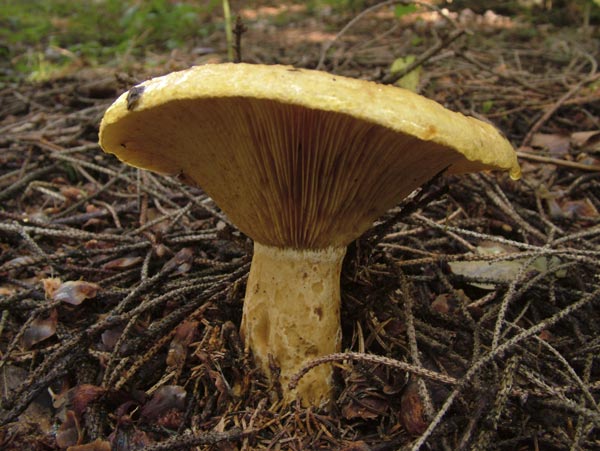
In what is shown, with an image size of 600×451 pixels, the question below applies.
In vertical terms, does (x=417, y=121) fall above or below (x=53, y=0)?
above

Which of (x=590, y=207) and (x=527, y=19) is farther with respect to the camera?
(x=527, y=19)

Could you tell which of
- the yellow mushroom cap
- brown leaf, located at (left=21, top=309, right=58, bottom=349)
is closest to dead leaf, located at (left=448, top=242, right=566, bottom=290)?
the yellow mushroom cap

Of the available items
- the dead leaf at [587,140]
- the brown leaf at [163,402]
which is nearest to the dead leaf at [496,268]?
the dead leaf at [587,140]

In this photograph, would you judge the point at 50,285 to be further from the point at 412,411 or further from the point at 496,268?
Answer: the point at 496,268

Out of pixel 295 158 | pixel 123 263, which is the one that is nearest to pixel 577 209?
pixel 295 158

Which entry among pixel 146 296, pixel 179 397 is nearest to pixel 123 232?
pixel 146 296

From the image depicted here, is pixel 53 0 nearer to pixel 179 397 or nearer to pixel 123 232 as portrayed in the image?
pixel 123 232

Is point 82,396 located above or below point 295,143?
below

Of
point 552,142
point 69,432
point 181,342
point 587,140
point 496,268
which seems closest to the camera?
point 69,432
